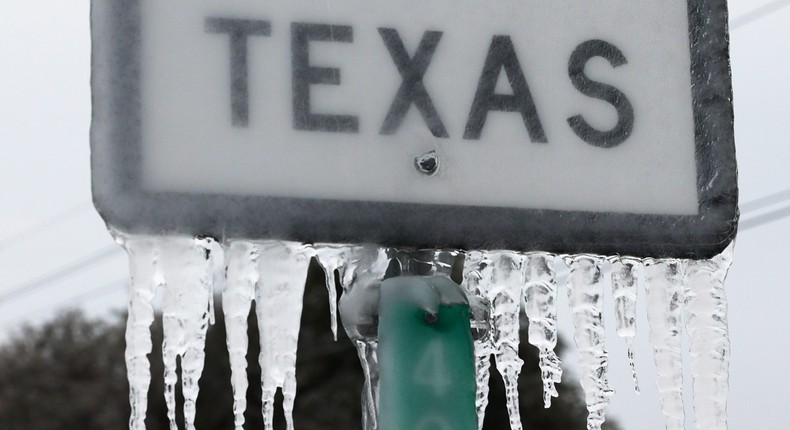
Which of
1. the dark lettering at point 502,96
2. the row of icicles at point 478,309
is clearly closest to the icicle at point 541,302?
the row of icicles at point 478,309

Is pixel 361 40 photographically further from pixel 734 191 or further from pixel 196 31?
pixel 734 191

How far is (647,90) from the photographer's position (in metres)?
0.90

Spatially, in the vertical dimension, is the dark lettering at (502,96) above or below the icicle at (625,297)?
above

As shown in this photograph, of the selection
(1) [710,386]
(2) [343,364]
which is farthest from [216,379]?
(1) [710,386]

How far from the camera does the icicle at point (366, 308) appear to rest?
0.87 m

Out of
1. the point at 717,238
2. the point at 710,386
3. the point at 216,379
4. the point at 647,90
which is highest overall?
the point at 647,90

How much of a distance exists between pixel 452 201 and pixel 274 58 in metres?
0.16

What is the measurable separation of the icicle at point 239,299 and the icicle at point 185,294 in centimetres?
2

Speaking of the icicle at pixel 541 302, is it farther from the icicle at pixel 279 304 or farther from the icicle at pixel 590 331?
the icicle at pixel 279 304

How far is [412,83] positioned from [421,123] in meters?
0.03

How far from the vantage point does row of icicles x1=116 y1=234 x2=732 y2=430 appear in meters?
0.87

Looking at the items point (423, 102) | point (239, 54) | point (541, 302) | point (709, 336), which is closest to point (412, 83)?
point (423, 102)

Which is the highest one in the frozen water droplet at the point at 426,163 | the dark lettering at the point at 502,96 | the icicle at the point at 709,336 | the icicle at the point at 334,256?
the dark lettering at the point at 502,96

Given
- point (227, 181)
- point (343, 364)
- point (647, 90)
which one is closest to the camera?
point (227, 181)
